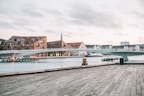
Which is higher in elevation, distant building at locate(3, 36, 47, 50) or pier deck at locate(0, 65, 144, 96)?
distant building at locate(3, 36, 47, 50)

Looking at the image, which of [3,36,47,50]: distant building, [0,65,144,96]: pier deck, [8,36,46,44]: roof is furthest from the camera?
[8,36,46,44]: roof

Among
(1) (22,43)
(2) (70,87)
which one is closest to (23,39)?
(1) (22,43)

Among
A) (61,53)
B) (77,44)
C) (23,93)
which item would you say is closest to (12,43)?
(61,53)

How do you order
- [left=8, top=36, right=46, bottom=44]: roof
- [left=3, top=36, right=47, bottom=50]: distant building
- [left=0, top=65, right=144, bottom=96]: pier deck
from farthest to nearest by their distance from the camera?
[left=8, top=36, right=46, bottom=44]: roof < [left=3, top=36, right=47, bottom=50]: distant building < [left=0, top=65, right=144, bottom=96]: pier deck

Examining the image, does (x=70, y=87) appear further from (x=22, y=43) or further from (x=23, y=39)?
(x=23, y=39)

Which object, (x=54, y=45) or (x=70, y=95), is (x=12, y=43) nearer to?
(x=54, y=45)

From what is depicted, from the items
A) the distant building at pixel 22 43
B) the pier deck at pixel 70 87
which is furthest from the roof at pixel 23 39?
the pier deck at pixel 70 87

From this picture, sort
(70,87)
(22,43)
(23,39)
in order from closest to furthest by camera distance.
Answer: (70,87) → (22,43) → (23,39)

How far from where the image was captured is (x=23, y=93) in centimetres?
612

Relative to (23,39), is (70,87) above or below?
below

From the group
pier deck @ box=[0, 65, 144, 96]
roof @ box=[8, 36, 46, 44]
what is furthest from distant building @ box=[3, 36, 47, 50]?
pier deck @ box=[0, 65, 144, 96]

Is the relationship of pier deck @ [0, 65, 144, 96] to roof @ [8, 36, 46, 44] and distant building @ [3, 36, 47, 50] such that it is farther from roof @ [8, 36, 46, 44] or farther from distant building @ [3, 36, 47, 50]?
roof @ [8, 36, 46, 44]

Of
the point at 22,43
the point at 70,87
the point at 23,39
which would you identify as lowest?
the point at 70,87

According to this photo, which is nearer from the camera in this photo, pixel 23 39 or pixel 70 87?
pixel 70 87
